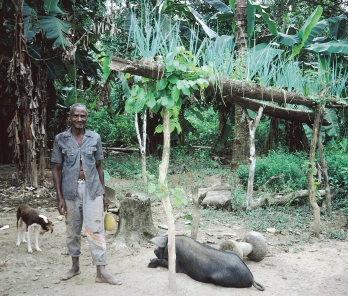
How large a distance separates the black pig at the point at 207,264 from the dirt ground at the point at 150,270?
0.25 ft

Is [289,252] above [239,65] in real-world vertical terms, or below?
below

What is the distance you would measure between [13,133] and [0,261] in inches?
157

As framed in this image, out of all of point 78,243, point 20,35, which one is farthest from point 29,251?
point 20,35

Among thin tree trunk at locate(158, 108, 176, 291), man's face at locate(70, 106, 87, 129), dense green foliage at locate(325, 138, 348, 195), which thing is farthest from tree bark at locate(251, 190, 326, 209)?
man's face at locate(70, 106, 87, 129)

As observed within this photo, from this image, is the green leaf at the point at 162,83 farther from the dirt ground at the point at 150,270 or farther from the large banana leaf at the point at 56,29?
the large banana leaf at the point at 56,29

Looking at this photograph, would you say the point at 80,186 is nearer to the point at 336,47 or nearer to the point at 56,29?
the point at 56,29

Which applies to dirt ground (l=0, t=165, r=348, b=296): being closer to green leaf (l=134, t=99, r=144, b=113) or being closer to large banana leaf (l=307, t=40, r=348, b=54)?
green leaf (l=134, t=99, r=144, b=113)

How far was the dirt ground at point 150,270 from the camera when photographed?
12.1 ft

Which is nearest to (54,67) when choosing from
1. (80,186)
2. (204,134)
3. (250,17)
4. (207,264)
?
(250,17)

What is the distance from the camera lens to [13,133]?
25.2 ft

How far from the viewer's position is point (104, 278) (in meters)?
3.72

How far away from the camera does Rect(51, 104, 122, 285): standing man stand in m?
3.67

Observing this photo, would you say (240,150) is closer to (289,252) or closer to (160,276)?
(289,252)

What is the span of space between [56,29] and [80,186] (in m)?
4.53
